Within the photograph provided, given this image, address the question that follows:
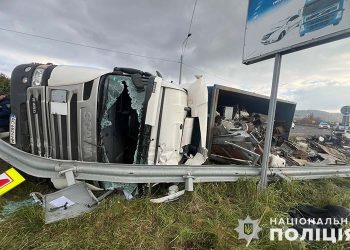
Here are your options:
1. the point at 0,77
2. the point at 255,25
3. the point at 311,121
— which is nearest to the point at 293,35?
the point at 255,25

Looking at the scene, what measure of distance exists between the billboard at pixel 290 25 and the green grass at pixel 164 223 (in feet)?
5.41

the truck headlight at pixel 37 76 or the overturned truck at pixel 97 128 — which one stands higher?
the truck headlight at pixel 37 76

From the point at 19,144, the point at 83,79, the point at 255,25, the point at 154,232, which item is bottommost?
the point at 154,232

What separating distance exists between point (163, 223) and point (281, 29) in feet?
8.12

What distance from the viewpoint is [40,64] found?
325cm

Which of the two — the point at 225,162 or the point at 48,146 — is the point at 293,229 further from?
the point at 48,146

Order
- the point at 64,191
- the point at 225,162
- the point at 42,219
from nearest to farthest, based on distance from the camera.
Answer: the point at 42,219
the point at 64,191
the point at 225,162

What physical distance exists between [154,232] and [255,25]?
9.08ft

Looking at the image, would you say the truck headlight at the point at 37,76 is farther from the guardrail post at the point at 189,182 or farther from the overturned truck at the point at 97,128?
the guardrail post at the point at 189,182

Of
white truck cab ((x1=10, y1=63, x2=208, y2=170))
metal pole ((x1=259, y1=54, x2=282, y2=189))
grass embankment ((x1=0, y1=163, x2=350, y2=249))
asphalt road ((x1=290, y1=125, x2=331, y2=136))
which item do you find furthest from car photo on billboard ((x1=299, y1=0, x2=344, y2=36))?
asphalt road ((x1=290, y1=125, x2=331, y2=136))

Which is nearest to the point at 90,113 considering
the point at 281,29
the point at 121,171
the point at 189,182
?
the point at 121,171

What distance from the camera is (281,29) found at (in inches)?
115

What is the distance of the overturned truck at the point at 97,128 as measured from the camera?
279cm

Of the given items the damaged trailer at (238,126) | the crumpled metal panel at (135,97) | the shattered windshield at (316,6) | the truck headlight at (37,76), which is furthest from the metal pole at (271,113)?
the truck headlight at (37,76)
